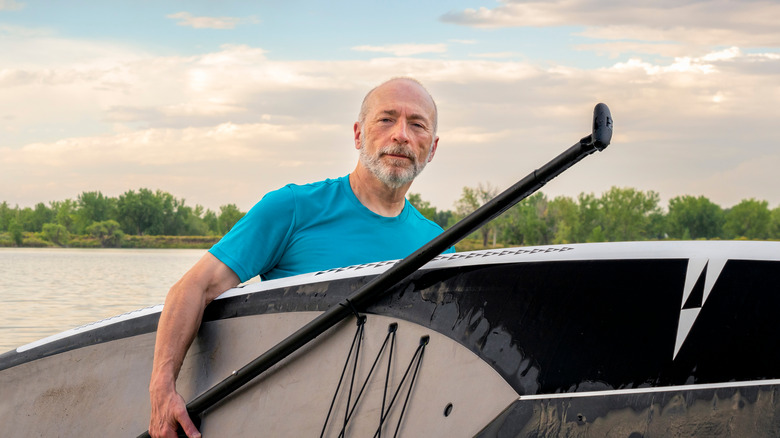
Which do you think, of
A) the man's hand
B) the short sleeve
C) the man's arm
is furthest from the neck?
the man's hand

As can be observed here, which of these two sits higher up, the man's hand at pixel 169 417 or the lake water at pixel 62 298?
the man's hand at pixel 169 417

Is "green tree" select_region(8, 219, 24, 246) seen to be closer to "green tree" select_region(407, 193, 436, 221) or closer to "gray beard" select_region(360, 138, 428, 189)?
"green tree" select_region(407, 193, 436, 221)

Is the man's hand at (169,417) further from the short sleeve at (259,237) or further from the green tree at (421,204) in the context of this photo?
the green tree at (421,204)

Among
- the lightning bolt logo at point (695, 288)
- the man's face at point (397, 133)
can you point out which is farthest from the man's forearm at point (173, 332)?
the lightning bolt logo at point (695, 288)

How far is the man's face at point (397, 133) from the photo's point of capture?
10.8 ft

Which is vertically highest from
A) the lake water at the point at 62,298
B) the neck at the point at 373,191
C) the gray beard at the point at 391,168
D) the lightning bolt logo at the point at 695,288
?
the gray beard at the point at 391,168

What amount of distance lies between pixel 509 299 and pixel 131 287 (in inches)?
1040

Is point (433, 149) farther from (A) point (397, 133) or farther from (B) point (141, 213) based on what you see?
(B) point (141, 213)

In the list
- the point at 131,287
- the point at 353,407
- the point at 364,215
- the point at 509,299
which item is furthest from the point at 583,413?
the point at 131,287

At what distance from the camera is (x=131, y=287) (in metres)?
27.2

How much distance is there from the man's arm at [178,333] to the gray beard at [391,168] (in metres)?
0.73

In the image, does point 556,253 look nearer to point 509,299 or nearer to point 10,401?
point 509,299

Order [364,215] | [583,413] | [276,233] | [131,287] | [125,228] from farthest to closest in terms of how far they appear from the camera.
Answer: [125,228] → [131,287] → [364,215] → [276,233] → [583,413]

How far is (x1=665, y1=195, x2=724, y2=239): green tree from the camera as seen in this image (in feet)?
288
